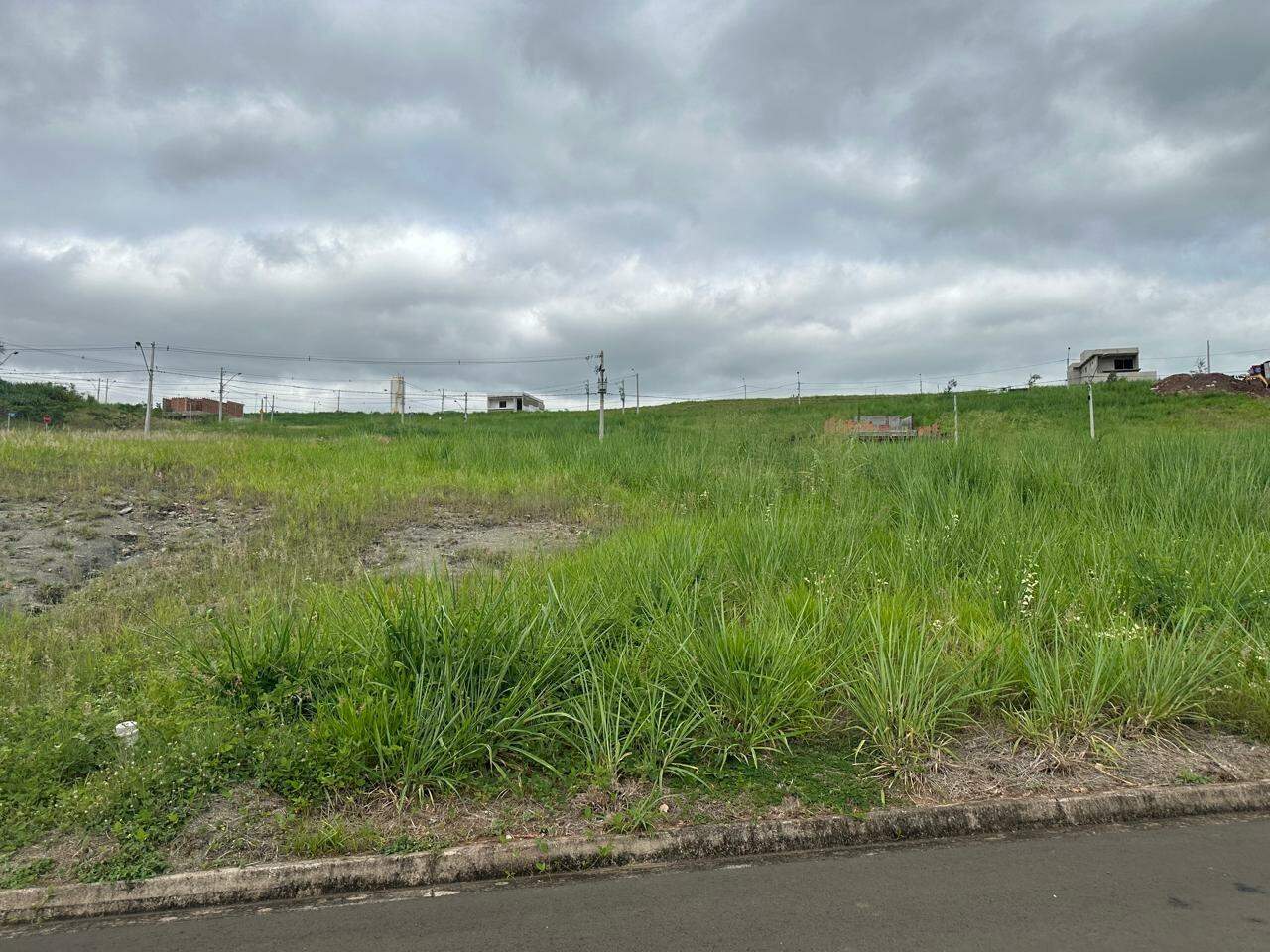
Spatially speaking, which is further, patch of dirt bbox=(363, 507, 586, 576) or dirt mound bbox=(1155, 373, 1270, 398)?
dirt mound bbox=(1155, 373, 1270, 398)

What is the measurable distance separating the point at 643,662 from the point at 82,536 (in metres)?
8.49

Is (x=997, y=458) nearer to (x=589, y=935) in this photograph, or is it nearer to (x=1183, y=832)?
(x=1183, y=832)

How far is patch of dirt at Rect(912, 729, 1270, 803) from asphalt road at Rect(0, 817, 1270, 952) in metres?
0.42

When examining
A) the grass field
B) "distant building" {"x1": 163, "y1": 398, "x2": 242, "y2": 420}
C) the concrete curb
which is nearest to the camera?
the concrete curb

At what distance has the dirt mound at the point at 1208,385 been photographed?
131ft

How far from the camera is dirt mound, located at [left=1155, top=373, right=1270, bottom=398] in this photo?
131 feet

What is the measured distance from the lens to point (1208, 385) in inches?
1658

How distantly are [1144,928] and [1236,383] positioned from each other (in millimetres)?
51671

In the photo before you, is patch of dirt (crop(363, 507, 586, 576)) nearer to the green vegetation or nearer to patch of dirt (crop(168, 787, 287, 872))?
patch of dirt (crop(168, 787, 287, 872))

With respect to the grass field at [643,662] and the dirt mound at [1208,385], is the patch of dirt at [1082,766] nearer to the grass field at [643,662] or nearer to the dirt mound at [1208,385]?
the grass field at [643,662]

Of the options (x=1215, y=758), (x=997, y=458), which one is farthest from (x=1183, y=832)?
(x=997, y=458)

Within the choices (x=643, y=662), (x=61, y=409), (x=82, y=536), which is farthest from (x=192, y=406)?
(x=643, y=662)

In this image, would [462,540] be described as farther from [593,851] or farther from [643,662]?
[593,851]

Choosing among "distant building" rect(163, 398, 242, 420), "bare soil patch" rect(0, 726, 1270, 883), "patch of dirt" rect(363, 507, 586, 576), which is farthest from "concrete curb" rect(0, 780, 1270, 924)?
"distant building" rect(163, 398, 242, 420)
